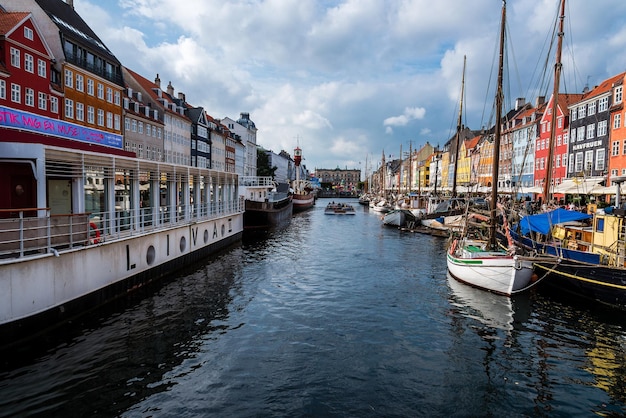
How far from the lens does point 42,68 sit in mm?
37719

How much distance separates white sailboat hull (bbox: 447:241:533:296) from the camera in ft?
66.0

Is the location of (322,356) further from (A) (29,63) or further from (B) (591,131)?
(B) (591,131)

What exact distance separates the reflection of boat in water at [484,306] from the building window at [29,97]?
122 ft

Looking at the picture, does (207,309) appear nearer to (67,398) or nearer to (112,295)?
(112,295)

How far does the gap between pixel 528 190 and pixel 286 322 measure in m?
37.8

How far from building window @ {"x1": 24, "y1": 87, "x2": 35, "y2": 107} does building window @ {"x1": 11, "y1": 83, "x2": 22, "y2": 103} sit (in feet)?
2.91

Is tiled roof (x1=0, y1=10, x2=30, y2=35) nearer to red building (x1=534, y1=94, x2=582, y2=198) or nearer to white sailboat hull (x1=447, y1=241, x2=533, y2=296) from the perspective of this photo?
white sailboat hull (x1=447, y1=241, x2=533, y2=296)

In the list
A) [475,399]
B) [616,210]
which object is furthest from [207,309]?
[616,210]

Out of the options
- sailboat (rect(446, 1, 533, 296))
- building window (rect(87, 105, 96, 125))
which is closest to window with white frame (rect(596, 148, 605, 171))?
sailboat (rect(446, 1, 533, 296))

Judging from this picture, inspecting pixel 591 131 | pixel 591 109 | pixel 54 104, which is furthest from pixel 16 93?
pixel 591 109

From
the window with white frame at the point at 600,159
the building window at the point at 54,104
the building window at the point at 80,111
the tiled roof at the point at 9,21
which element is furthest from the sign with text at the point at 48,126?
the window with white frame at the point at 600,159

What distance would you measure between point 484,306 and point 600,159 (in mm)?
42570

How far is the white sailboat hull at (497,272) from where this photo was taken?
20109mm

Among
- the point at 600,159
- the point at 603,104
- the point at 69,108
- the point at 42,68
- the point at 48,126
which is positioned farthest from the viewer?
the point at 600,159
